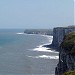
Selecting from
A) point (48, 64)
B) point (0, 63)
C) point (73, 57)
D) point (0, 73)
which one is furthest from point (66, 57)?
point (0, 63)

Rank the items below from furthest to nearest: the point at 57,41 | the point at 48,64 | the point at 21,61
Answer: the point at 57,41
the point at 21,61
the point at 48,64

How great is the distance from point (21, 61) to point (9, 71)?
50.9 feet

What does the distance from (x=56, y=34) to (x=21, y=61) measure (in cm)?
4728

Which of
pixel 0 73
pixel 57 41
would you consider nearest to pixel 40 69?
pixel 0 73

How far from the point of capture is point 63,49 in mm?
39500

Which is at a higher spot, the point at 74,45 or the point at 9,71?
the point at 74,45

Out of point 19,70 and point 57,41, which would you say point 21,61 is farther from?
point 57,41

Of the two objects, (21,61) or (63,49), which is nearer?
(63,49)

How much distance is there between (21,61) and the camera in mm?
74688

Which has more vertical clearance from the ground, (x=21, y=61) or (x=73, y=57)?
(x=73, y=57)

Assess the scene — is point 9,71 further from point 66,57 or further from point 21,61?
point 66,57

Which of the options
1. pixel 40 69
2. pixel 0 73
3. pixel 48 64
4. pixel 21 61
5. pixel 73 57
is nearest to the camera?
pixel 73 57

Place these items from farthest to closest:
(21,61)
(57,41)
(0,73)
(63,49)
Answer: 1. (57,41)
2. (21,61)
3. (0,73)
4. (63,49)

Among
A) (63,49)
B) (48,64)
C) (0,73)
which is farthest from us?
(48,64)
